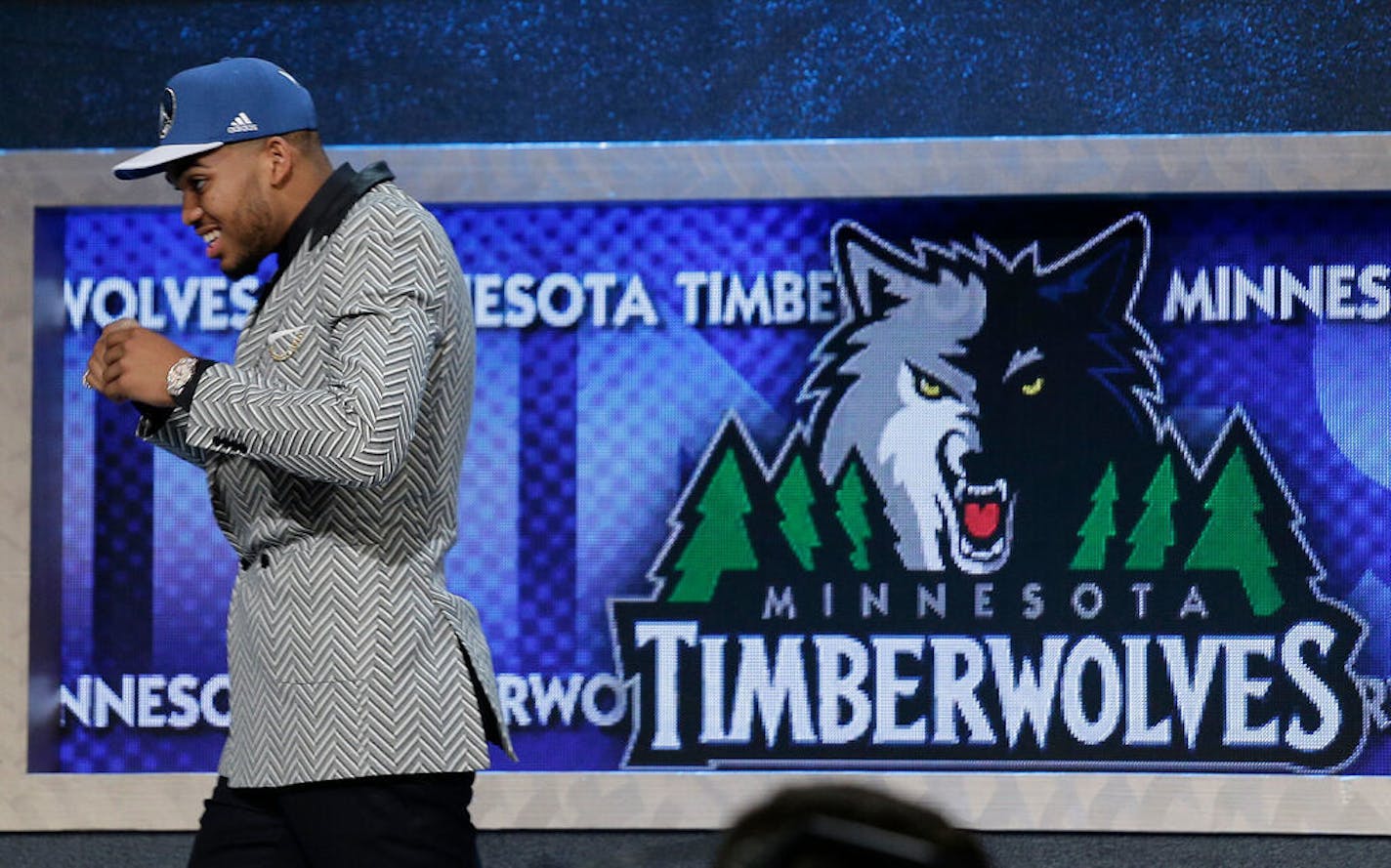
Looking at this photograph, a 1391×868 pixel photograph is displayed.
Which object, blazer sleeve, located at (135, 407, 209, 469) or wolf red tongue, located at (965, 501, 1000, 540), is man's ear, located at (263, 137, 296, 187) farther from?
wolf red tongue, located at (965, 501, 1000, 540)

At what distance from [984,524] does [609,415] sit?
0.63 metres

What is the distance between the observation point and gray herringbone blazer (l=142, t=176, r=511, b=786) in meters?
1.59

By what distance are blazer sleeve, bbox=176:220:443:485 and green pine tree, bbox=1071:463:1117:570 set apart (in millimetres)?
1572

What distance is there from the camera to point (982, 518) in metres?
2.96

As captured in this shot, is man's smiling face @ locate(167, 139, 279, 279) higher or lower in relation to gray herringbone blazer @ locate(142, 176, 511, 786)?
higher

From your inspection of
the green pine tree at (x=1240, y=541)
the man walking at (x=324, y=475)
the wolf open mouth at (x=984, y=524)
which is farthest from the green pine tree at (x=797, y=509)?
the man walking at (x=324, y=475)

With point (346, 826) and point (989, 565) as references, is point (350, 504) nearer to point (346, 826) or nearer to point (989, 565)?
point (346, 826)

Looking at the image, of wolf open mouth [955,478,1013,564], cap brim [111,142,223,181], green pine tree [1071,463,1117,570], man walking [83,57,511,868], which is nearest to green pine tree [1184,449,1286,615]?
green pine tree [1071,463,1117,570]

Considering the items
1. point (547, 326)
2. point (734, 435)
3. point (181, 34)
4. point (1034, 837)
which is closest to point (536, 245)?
point (547, 326)

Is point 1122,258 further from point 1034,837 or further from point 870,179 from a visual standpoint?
point 1034,837

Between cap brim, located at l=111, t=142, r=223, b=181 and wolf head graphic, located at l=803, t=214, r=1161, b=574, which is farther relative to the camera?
wolf head graphic, located at l=803, t=214, r=1161, b=574

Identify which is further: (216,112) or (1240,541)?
(1240,541)

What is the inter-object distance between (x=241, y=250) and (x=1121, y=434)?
1645mm

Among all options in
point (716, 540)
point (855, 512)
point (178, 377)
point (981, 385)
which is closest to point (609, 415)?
point (716, 540)
